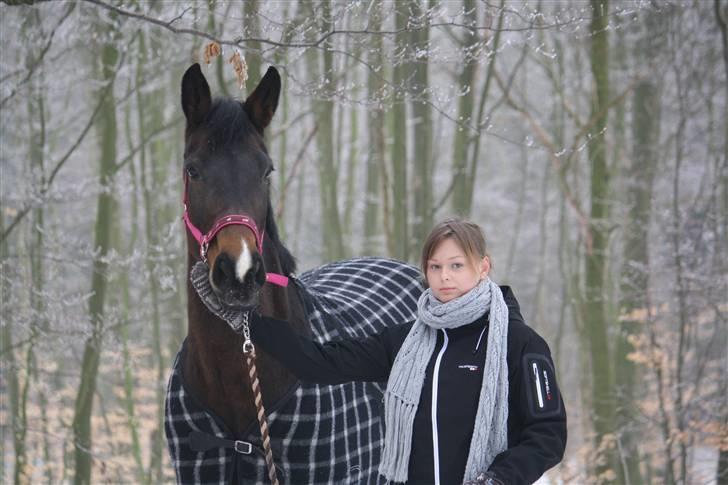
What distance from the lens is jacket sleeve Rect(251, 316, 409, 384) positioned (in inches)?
115

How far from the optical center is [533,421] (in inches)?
95.9

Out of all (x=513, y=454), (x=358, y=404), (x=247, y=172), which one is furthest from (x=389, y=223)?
(x=513, y=454)

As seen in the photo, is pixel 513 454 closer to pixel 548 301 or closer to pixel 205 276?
pixel 205 276

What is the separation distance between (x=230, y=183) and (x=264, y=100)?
534 mm

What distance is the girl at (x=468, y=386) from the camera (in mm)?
2436

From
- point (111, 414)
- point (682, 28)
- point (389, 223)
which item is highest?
point (682, 28)

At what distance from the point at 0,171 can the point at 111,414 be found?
17.2ft

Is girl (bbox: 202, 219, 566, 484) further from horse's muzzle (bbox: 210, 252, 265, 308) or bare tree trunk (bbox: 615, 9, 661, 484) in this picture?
bare tree trunk (bbox: 615, 9, 661, 484)

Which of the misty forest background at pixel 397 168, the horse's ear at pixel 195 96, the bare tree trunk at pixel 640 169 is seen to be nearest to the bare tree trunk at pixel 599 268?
the misty forest background at pixel 397 168

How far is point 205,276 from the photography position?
285cm

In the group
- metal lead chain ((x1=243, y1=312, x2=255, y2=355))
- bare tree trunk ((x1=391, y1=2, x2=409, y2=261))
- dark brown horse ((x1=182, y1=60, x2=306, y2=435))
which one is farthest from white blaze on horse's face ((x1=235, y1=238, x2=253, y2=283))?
bare tree trunk ((x1=391, y1=2, x2=409, y2=261))

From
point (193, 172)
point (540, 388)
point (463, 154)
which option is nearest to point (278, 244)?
point (193, 172)

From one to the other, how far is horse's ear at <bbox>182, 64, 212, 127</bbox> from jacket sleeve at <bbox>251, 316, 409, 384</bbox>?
83 centimetres

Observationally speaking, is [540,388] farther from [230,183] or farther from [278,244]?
[278,244]
